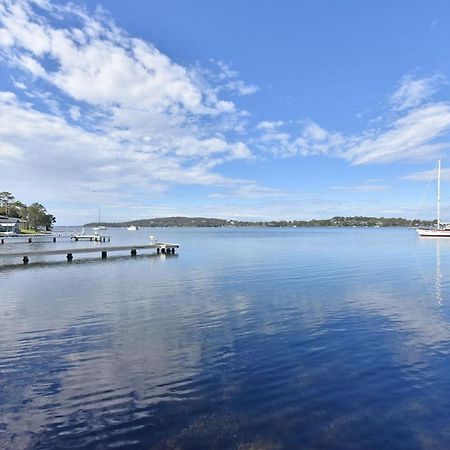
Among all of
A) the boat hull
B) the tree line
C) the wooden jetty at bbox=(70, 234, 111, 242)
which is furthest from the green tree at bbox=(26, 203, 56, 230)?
the boat hull

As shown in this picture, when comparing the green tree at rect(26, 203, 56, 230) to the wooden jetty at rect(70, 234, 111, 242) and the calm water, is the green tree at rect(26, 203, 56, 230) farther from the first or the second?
the calm water

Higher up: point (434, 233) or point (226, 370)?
point (434, 233)

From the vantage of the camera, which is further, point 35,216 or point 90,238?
point 35,216

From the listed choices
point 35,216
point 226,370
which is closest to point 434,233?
point 226,370

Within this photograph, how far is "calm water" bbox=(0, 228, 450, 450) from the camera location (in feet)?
25.7

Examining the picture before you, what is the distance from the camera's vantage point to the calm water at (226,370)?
7.82m

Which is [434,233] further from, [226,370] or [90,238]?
[226,370]

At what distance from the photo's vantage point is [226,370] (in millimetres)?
11078

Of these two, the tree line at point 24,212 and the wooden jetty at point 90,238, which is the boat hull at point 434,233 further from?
the tree line at point 24,212

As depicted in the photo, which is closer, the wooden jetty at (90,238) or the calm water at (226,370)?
the calm water at (226,370)

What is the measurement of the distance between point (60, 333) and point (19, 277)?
1942 centimetres

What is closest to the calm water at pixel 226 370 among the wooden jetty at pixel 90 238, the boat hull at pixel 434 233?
the wooden jetty at pixel 90 238

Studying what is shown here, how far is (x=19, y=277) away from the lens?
3136cm

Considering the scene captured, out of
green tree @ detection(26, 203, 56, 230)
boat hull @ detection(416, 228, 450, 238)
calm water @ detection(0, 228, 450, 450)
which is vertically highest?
green tree @ detection(26, 203, 56, 230)
